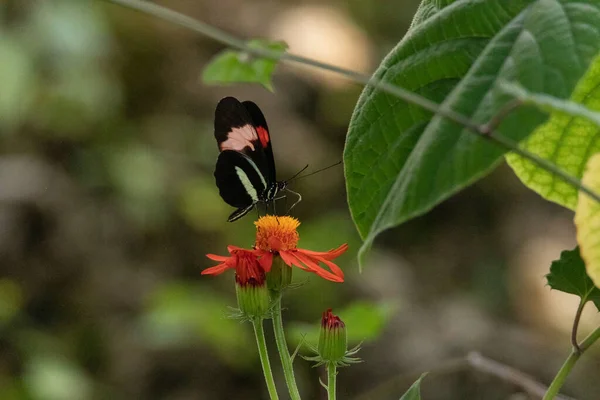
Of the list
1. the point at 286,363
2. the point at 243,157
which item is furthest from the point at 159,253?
the point at 286,363

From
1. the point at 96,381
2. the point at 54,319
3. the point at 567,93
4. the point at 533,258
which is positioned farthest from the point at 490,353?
the point at 567,93

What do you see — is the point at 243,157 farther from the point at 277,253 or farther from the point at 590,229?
the point at 590,229

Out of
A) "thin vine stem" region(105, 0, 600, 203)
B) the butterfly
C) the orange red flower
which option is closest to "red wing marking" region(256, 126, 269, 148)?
the butterfly

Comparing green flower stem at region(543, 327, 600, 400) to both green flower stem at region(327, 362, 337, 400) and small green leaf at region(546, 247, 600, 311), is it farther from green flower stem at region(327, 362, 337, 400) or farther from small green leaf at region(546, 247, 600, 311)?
green flower stem at region(327, 362, 337, 400)

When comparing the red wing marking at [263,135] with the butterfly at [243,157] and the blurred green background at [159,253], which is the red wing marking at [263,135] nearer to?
the butterfly at [243,157]

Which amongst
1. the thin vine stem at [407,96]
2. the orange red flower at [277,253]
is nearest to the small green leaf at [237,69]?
the thin vine stem at [407,96]

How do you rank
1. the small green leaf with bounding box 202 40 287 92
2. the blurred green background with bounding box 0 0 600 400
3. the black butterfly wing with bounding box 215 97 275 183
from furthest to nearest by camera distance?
the blurred green background with bounding box 0 0 600 400 < the black butterfly wing with bounding box 215 97 275 183 < the small green leaf with bounding box 202 40 287 92
